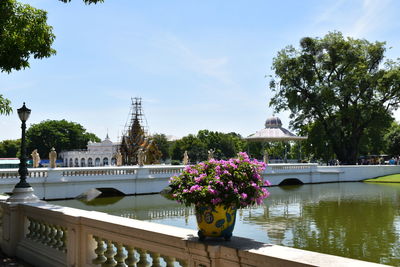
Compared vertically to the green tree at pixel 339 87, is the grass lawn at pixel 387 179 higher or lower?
lower

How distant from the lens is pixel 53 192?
24.7 m

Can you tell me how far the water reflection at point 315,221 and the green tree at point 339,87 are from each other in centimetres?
1957

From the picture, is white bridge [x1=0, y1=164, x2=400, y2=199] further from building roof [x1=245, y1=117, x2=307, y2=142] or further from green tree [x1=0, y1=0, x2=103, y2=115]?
green tree [x1=0, y1=0, x2=103, y2=115]

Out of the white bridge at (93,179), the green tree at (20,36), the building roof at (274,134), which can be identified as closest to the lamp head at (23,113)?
the green tree at (20,36)

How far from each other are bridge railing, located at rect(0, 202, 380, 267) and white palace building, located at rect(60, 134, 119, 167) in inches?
3610

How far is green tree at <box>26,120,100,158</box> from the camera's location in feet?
309

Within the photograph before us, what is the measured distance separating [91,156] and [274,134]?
7206cm

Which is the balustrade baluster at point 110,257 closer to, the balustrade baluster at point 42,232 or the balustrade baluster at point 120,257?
the balustrade baluster at point 120,257

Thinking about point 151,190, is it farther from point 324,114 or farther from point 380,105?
point 380,105

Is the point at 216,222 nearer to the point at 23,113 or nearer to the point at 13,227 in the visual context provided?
the point at 13,227

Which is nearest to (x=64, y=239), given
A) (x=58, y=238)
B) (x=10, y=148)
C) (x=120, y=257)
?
(x=58, y=238)

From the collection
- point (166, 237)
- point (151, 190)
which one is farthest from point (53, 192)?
point (166, 237)

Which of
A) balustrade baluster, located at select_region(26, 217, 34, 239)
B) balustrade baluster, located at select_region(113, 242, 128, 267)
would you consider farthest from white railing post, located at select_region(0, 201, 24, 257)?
balustrade baluster, located at select_region(113, 242, 128, 267)

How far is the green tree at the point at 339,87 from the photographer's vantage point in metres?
43.2
